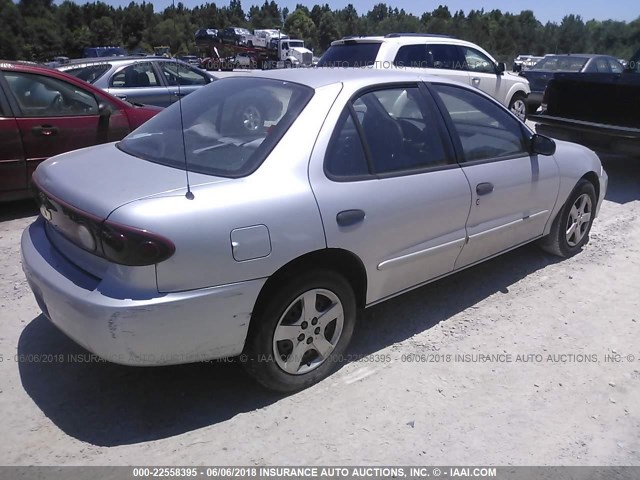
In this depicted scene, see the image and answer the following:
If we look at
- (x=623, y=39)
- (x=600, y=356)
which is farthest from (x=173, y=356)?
(x=623, y=39)

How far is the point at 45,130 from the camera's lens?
219 inches

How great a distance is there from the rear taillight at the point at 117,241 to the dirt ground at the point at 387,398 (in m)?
0.89

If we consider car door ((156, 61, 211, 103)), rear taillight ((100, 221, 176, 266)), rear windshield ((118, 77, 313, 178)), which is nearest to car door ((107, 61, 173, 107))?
car door ((156, 61, 211, 103))

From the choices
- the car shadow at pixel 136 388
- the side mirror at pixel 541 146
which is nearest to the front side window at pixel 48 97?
the car shadow at pixel 136 388

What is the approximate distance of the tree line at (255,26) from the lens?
48219 mm

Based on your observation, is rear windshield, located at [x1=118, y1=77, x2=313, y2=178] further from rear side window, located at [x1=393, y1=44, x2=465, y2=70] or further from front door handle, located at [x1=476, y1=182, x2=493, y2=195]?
rear side window, located at [x1=393, y1=44, x2=465, y2=70]

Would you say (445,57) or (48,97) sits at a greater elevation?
(445,57)

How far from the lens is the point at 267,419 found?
288cm

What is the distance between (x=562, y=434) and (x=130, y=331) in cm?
213

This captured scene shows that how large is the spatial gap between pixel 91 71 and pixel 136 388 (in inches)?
280

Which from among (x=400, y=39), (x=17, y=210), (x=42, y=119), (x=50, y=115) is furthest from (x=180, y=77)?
(x=17, y=210)

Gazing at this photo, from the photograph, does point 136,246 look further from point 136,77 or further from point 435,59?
point 435,59

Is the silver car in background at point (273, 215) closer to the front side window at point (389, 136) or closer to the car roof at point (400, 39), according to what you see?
the front side window at point (389, 136)

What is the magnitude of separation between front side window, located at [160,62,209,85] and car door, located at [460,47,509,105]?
4.73 metres
